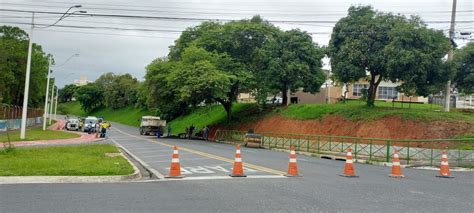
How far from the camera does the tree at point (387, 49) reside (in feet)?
112

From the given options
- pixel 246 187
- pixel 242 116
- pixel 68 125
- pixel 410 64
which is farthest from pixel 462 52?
pixel 68 125

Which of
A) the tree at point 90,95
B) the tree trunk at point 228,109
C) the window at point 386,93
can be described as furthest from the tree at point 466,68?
the tree at point 90,95

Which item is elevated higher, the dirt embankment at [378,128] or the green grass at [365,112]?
the green grass at [365,112]

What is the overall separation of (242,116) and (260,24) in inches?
482

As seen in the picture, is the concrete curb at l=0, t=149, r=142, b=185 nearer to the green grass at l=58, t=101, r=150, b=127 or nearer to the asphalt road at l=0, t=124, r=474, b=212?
the asphalt road at l=0, t=124, r=474, b=212

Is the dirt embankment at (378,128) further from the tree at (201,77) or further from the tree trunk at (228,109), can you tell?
the tree at (201,77)

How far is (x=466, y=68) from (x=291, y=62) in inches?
681

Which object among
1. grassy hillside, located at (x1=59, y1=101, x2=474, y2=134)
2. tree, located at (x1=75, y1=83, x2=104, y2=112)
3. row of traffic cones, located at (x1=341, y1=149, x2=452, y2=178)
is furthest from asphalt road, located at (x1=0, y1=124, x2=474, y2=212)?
tree, located at (x1=75, y1=83, x2=104, y2=112)

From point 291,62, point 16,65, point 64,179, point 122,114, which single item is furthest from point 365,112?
point 122,114

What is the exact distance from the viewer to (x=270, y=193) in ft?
37.2

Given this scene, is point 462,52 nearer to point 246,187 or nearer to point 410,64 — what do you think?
point 410,64

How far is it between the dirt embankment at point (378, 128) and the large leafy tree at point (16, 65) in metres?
29.6

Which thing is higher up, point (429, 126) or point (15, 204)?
point (429, 126)

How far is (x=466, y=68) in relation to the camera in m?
48.0
